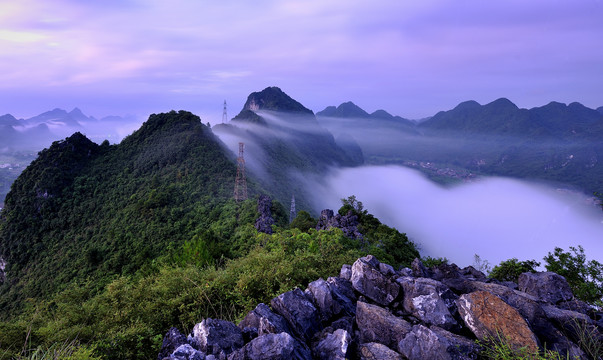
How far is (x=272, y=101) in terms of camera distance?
161 m

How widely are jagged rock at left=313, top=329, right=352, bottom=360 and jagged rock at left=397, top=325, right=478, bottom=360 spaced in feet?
3.17

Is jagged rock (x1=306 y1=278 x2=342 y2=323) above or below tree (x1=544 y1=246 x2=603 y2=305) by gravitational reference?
above

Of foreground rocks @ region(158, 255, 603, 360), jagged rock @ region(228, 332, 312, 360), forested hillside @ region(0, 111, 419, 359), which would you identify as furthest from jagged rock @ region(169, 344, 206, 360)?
forested hillside @ region(0, 111, 419, 359)

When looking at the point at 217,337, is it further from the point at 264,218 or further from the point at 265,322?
the point at 264,218

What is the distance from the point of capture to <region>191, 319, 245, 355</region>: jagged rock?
4645mm

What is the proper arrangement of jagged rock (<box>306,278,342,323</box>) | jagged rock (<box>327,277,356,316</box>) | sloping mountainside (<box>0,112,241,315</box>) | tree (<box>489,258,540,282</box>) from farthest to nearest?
sloping mountainside (<box>0,112,241,315</box>) < tree (<box>489,258,540,282</box>) < jagged rock (<box>327,277,356,316</box>) < jagged rock (<box>306,278,342,323</box>)

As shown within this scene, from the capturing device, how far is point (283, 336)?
4.44m

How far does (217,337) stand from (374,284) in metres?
3.69

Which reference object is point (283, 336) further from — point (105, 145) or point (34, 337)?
point (105, 145)

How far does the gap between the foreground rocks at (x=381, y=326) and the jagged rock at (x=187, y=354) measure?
15mm

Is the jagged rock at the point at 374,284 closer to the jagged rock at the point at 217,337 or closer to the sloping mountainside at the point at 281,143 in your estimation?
the jagged rock at the point at 217,337

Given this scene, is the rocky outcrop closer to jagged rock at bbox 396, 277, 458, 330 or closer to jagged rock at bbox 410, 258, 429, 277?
jagged rock at bbox 410, 258, 429, 277

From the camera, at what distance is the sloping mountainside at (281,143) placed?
68.1 m

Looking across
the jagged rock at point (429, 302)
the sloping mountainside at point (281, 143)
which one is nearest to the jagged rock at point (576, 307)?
the jagged rock at point (429, 302)
